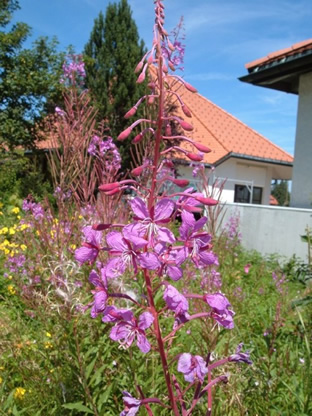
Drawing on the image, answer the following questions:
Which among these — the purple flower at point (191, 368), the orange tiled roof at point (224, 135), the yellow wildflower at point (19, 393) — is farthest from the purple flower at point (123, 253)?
the orange tiled roof at point (224, 135)

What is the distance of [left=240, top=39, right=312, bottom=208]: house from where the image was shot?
8016 millimetres

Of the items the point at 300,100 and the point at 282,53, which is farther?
the point at 300,100

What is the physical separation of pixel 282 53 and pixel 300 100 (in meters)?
1.16

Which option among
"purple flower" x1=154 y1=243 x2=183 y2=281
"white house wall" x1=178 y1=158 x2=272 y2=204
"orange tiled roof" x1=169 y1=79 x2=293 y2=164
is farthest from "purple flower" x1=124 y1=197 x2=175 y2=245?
"orange tiled roof" x1=169 y1=79 x2=293 y2=164

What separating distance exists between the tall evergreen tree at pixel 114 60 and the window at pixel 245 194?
266 inches

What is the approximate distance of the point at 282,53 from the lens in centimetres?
783

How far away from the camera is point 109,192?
1074 mm

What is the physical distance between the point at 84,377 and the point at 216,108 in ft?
A: 69.0

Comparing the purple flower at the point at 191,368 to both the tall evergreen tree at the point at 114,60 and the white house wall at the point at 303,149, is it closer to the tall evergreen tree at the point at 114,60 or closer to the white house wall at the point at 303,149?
the white house wall at the point at 303,149

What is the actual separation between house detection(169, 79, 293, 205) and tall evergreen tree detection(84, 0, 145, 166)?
3.97m

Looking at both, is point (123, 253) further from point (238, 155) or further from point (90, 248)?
point (238, 155)

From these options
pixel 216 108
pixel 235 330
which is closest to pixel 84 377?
pixel 235 330

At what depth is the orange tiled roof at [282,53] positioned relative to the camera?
7449 mm

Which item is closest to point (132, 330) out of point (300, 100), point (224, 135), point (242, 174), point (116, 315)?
point (116, 315)
